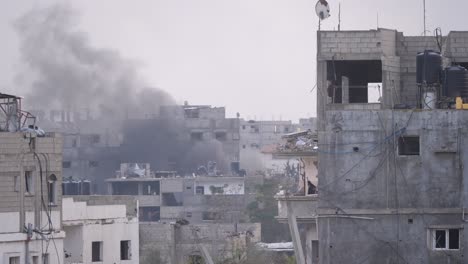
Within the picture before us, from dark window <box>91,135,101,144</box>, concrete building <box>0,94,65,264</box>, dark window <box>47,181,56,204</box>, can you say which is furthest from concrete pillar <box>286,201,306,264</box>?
dark window <box>91,135,101,144</box>

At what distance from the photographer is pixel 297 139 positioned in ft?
139

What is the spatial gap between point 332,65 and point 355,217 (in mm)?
3377

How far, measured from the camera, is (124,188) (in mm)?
110312

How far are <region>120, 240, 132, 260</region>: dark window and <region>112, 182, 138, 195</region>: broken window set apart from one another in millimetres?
55191

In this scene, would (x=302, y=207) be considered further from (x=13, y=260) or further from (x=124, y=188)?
(x=124, y=188)

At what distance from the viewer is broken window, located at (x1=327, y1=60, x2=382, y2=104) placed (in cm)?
3534

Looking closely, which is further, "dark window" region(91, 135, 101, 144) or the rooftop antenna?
"dark window" region(91, 135, 101, 144)

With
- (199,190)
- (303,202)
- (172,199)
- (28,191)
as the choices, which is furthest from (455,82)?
(199,190)

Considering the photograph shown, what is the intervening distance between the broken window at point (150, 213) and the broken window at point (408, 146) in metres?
→ 73.2

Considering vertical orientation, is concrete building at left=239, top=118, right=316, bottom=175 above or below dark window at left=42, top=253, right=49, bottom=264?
above

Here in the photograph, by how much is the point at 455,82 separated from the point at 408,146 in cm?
152

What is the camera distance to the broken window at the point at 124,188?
109750mm

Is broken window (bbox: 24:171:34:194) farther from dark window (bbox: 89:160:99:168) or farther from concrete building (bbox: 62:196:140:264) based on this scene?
dark window (bbox: 89:160:99:168)

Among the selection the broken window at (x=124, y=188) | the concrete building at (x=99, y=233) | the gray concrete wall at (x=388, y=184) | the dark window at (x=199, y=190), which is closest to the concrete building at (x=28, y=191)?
the concrete building at (x=99, y=233)
